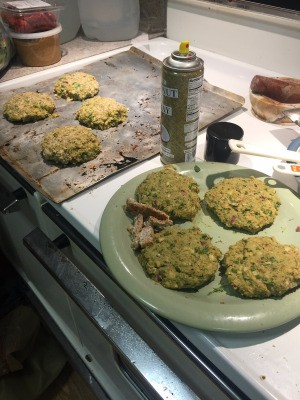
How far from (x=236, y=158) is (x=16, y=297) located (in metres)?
1.00

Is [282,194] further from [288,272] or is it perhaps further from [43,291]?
[43,291]

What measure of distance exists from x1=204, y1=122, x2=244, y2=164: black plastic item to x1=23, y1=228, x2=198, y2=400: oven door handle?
0.37 metres

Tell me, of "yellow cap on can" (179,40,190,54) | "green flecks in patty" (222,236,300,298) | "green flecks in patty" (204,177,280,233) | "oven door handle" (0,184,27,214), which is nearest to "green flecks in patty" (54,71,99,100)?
"oven door handle" (0,184,27,214)

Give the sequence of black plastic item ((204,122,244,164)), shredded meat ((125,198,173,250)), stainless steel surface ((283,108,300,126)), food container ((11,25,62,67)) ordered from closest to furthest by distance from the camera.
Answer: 1. shredded meat ((125,198,173,250))
2. black plastic item ((204,122,244,164))
3. stainless steel surface ((283,108,300,126))
4. food container ((11,25,62,67))

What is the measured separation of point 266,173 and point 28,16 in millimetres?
930

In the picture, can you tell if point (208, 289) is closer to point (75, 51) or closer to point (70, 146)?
point (70, 146)

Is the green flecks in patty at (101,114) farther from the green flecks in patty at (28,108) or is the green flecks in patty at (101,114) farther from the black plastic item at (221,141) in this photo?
the black plastic item at (221,141)

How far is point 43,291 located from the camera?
112 cm

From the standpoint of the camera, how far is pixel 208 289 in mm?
510

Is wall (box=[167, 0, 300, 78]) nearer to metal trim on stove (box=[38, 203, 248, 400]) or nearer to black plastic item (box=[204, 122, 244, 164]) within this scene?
black plastic item (box=[204, 122, 244, 164])

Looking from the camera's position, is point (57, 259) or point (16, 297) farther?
point (16, 297)

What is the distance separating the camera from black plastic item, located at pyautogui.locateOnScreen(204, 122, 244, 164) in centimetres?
73

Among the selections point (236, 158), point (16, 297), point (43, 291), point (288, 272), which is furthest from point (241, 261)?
point (16, 297)

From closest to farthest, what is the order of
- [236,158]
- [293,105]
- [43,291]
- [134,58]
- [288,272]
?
[288,272], [236,158], [293,105], [43,291], [134,58]
